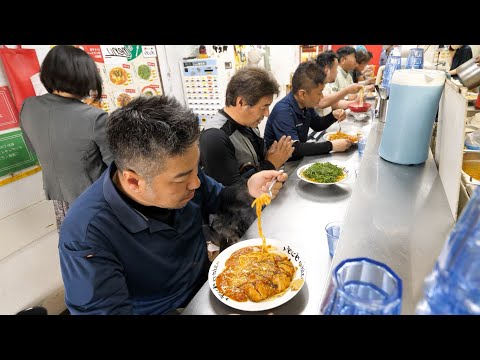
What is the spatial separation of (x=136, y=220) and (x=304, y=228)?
0.89 meters

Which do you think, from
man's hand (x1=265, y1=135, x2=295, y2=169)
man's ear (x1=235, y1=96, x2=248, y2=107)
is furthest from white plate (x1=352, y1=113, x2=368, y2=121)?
man's ear (x1=235, y1=96, x2=248, y2=107)

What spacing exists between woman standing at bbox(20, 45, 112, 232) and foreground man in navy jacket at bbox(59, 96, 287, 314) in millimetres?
1002

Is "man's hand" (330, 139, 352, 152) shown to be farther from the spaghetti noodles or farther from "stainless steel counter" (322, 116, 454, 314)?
the spaghetti noodles

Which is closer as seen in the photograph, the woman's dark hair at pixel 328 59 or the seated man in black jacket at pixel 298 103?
the seated man in black jacket at pixel 298 103

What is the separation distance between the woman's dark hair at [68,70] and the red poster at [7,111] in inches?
22.6

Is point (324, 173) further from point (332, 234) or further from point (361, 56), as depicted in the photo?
point (361, 56)

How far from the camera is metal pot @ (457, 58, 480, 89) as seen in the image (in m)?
1.10

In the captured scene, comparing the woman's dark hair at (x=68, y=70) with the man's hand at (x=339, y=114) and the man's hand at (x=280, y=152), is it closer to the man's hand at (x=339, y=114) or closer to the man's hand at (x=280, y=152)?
the man's hand at (x=280, y=152)

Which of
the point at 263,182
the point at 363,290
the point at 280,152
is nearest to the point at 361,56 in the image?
the point at 280,152

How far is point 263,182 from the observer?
1938 millimetres

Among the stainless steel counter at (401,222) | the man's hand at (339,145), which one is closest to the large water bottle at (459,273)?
the stainless steel counter at (401,222)

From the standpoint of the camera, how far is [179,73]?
16.0 feet

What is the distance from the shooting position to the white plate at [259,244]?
3.79 ft
